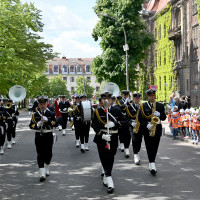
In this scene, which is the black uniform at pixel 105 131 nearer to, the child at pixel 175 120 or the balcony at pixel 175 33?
the child at pixel 175 120

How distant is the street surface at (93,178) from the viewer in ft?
21.2

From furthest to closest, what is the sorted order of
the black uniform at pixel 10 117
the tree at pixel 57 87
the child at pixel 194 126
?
the tree at pixel 57 87 < the child at pixel 194 126 < the black uniform at pixel 10 117

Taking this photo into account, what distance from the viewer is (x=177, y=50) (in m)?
40.3

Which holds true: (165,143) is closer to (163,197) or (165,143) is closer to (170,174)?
(170,174)

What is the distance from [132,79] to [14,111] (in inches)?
1144

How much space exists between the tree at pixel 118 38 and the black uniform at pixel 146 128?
29.9 meters

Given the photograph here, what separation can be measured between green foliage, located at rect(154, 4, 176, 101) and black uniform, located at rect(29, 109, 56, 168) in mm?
33322

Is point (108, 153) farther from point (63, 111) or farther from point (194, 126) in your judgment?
point (63, 111)

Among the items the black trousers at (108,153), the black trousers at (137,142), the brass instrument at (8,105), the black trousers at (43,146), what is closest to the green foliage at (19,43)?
the brass instrument at (8,105)

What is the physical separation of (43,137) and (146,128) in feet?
7.64

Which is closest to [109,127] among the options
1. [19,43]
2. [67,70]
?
[19,43]

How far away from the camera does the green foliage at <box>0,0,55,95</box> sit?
2220 cm

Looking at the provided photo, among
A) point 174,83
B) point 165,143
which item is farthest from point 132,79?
point 165,143

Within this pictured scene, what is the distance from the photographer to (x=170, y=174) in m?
8.19
